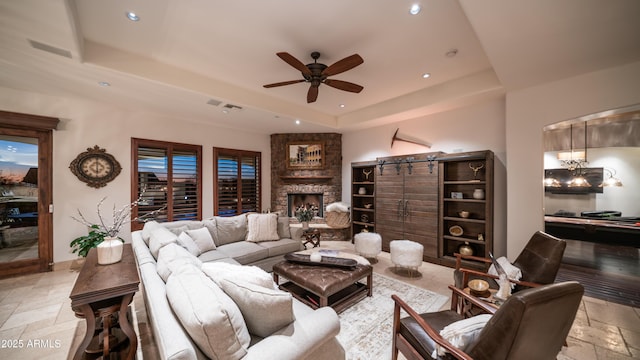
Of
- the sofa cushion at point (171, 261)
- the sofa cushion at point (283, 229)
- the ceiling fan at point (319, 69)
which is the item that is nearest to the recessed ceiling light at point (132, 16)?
the ceiling fan at point (319, 69)

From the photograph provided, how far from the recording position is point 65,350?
203 cm

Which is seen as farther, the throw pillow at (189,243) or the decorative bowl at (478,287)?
the throw pillow at (189,243)

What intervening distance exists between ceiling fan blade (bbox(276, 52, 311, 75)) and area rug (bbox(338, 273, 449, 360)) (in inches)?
113

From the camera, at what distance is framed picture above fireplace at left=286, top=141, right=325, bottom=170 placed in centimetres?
613

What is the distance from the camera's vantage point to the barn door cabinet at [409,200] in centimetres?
421

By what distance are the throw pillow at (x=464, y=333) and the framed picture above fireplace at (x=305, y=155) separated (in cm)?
498

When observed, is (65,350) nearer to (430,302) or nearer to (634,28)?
(430,302)


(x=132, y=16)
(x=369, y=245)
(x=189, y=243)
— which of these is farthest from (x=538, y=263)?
(x=132, y=16)

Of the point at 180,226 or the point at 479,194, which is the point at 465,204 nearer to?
the point at 479,194

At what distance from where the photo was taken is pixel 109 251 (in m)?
2.06

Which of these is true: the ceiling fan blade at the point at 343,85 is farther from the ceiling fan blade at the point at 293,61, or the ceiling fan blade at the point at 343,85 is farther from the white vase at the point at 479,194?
the white vase at the point at 479,194

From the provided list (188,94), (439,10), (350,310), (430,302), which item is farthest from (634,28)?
(188,94)

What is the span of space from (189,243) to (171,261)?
52.5 inches

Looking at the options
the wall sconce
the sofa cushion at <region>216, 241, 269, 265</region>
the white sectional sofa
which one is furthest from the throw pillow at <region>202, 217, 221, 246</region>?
the wall sconce
